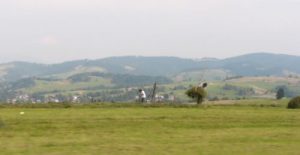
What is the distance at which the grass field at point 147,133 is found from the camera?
73.7 ft

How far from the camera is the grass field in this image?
2247cm

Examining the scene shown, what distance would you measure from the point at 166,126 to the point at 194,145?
712 cm

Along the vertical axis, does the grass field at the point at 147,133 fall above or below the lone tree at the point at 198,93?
below

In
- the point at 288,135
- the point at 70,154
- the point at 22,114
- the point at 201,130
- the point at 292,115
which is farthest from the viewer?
the point at 292,115

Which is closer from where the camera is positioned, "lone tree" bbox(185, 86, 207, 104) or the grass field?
the grass field

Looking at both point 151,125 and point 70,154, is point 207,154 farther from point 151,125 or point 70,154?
point 151,125

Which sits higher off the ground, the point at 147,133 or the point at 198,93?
the point at 198,93

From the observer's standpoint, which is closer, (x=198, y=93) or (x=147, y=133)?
(x=147, y=133)

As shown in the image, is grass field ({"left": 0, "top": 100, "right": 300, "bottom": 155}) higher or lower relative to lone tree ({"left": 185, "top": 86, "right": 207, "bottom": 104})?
lower

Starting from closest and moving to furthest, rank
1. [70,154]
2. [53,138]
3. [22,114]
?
1. [70,154]
2. [53,138]
3. [22,114]

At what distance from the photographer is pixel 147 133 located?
28.0 meters

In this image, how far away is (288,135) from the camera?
27.7 m

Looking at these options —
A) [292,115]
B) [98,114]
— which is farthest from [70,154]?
[292,115]

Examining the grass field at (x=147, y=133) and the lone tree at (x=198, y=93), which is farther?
the lone tree at (x=198, y=93)
